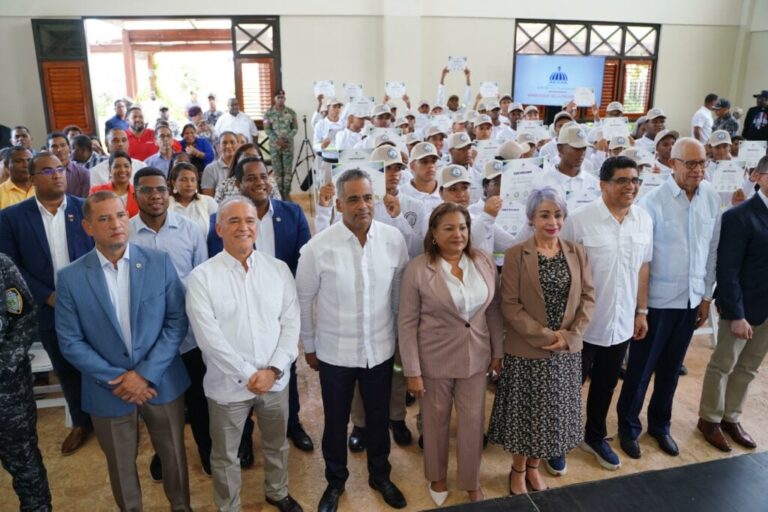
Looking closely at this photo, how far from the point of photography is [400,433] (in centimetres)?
326

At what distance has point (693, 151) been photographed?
9.46 ft

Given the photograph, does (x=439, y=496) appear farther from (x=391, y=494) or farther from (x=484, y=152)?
(x=484, y=152)

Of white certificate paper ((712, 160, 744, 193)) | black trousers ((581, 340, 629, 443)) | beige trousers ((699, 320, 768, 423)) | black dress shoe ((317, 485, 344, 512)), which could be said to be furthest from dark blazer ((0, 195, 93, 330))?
white certificate paper ((712, 160, 744, 193))

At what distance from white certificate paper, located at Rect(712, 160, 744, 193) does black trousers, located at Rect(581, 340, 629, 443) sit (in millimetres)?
2078

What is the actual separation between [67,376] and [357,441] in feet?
5.58

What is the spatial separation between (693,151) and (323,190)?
2.07 m

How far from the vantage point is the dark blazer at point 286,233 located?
9.54ft

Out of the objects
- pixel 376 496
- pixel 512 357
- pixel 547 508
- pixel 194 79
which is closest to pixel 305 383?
pixel 376 496

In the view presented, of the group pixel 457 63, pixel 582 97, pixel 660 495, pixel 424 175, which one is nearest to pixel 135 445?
pixel 660 495

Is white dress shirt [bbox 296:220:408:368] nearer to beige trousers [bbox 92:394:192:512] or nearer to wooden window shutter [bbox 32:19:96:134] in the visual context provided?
beige trousers [bbox 92:394:192:512]

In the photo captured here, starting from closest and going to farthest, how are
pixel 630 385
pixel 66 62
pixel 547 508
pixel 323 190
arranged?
pixel 547 508 → pixel 630 385 → pixel 323 190 → pixel 66 62

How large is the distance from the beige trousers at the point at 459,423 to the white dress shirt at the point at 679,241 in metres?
1.19

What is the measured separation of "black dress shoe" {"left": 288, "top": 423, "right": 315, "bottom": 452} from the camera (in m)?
3.19

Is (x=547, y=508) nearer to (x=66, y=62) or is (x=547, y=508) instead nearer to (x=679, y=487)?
(x=679, y=487)
